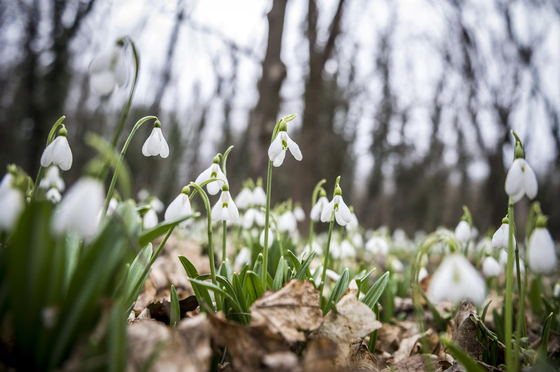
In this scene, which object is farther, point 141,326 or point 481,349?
point 481,349

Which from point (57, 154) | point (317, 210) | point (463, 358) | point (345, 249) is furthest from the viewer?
point (345, 249)

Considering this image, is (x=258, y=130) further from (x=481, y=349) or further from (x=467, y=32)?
(x=467, y=32)

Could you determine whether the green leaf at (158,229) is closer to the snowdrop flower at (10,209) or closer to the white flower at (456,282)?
the snowdrop flower at (10,209)

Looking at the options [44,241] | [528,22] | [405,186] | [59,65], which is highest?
[528,22]

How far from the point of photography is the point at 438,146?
41.1 ft

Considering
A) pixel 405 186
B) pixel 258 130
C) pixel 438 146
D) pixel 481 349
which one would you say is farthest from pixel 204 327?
pixel 405 186

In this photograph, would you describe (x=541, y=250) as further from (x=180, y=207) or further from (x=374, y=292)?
(x=180, y=207)

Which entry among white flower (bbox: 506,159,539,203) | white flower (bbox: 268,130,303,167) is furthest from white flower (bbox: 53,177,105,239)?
Result: white flower (bbox: 506,159,539,203)

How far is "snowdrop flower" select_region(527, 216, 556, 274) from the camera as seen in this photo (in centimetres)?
89

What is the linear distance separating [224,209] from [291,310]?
46 cm

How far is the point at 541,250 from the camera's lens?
0.90 m

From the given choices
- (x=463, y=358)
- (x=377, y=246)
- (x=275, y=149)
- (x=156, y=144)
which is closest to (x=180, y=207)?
(x=156, y=144)

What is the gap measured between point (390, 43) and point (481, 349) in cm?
986

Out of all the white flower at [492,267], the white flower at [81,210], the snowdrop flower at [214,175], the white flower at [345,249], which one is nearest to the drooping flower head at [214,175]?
the snowdrop flower at [214,175]
